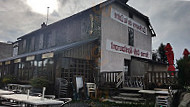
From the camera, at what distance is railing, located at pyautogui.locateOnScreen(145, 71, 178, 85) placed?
7461 millimetres

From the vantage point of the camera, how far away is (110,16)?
11.4m

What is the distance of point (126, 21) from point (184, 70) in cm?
823

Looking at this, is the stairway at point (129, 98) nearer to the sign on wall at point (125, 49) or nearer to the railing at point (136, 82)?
the railing at point (136, 82)

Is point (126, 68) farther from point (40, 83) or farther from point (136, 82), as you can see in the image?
point (40, 83)

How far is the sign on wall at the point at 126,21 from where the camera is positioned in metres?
11.8

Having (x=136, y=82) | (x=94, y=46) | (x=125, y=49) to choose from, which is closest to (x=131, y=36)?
(x=125, y=49)

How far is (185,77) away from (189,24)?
7203 millimetres

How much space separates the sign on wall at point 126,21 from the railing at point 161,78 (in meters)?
5.36

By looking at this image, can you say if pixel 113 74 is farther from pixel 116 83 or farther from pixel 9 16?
pixel 9 16

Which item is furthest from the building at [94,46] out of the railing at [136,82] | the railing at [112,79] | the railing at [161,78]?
the railing at [161,78]

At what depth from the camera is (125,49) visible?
40.9 feet

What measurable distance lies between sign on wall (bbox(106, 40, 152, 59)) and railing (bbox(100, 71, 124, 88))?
2180 millimetres

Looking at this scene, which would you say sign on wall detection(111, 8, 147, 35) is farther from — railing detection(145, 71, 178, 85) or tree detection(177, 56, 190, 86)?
tree detection(177, 56, 190, 86)

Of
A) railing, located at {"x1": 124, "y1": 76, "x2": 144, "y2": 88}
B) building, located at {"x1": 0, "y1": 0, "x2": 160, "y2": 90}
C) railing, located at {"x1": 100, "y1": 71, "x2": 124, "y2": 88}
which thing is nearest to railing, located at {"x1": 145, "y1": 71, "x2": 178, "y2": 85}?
railing, located at {"x1": 100, "y1": 71, "x2": 124, "y2": 88}
